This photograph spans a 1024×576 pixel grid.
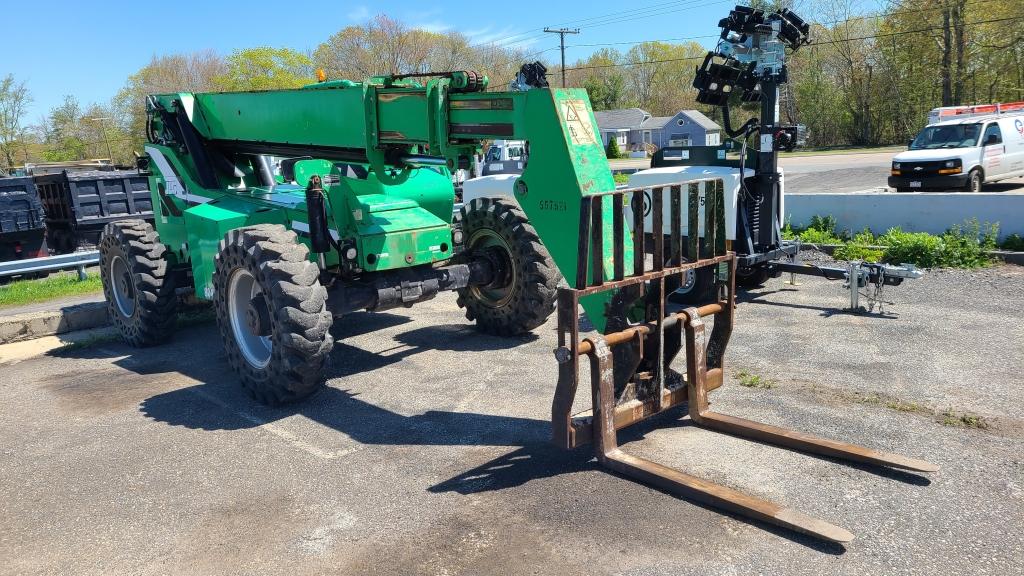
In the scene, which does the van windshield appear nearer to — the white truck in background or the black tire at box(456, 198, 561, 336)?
the white truck in background

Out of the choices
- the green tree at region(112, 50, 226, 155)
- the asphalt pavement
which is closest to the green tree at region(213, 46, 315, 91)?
the green tree at region(112, 50, 226, 155)

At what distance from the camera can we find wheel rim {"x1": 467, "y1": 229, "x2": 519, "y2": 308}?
8.13 metres

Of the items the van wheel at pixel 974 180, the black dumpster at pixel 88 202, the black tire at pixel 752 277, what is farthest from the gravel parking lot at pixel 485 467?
the van wheel at pixel 974 180

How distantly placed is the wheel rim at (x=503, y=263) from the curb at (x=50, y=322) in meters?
5.23

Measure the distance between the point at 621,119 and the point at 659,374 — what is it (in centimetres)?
7483

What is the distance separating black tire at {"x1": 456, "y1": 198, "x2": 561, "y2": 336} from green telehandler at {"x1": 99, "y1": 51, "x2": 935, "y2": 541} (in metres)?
0.02

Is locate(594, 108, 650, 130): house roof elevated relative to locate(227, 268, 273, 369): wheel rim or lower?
elevated

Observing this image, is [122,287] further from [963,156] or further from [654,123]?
[654,123]

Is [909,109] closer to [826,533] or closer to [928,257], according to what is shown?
[928,257]

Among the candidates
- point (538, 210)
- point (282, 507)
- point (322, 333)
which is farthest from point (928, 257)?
point (282, 507)

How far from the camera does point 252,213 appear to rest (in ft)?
24.4

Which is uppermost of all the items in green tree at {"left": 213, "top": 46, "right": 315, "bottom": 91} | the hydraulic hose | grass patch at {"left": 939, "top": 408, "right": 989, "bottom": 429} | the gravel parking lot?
green tree at {"left": 213, "top": 46, "right": 315, "bottom": 91}

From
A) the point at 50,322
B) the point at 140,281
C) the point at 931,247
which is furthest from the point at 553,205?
the point at 931,247

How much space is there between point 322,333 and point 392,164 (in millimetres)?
1637
